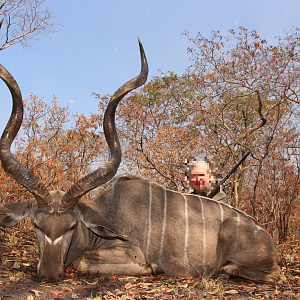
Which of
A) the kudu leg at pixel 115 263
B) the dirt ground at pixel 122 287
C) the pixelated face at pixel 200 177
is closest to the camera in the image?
the dirt ground at pixel 122 287

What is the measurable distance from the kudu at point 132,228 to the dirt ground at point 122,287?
13 centimetres

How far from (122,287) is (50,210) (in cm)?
93

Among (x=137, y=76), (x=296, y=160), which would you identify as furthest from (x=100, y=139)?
(x=137, y=76)

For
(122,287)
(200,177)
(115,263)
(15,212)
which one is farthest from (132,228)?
(200,177)

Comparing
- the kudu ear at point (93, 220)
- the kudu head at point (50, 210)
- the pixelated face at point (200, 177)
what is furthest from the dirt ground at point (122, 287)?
the pixelated face at point (200, 177)

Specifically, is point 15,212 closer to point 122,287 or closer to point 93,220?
point 93,220

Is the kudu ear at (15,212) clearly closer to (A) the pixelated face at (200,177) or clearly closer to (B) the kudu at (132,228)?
(B) the kudu at (132,228)

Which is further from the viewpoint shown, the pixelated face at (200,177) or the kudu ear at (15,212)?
the pixelated face at (200,177)

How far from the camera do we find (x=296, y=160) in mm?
5742

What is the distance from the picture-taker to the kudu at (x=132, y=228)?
2828 mm

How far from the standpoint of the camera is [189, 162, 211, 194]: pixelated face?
15.2ft

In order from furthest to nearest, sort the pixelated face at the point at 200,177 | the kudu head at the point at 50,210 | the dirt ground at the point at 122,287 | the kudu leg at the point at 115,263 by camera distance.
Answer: the pixelated face at the point at 200,177 < the kudu leg at the point at 115,263 < the kudu head at the point at 50,210 < the dirt ground at the point at 122,287

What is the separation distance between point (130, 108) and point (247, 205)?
736 centimetres

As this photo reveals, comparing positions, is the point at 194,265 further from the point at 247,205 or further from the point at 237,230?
the point at 247,205
